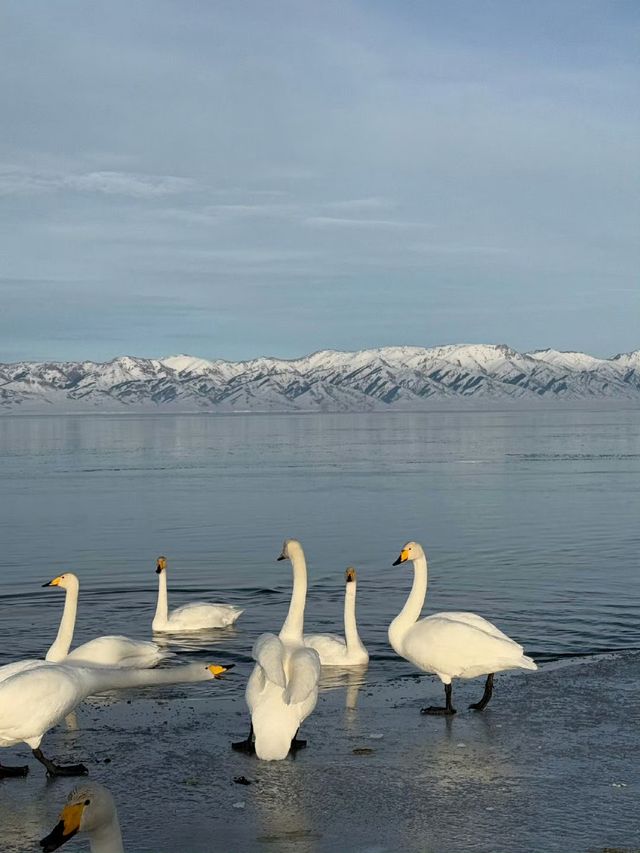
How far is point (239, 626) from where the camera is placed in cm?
1889

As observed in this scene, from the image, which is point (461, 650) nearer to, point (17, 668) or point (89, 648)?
point (17, 668)

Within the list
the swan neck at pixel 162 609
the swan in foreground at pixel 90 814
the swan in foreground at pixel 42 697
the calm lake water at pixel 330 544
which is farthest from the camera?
the calm lake water at pixel 330 544

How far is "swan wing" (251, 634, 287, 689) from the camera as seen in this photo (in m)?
10.2

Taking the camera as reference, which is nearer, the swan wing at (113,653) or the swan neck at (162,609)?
the swan wing at (113,653)

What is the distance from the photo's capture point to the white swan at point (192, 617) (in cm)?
1814

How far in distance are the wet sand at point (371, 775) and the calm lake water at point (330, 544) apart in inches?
86.8

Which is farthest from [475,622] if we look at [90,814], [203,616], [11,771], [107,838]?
[90,814]

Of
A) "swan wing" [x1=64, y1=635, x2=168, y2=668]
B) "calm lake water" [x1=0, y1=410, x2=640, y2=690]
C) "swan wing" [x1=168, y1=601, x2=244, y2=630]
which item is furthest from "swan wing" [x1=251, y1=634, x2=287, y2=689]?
"swan wing" [x1=168, y1=601, x2=244, y2=630]

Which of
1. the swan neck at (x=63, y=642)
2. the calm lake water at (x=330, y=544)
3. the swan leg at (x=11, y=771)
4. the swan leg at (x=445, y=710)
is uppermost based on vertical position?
the swan neck at (x=63, y=642)

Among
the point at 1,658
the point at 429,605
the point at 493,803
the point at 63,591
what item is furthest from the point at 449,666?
the point at 63,591

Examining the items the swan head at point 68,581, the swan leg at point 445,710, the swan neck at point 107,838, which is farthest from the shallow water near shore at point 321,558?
the swan neck at point 107,838

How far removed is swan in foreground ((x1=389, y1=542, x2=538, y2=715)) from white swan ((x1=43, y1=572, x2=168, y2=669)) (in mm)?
3653

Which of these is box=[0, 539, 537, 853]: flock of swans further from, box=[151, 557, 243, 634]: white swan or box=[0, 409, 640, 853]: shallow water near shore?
box=[151, 557, 243, 634]: white swan

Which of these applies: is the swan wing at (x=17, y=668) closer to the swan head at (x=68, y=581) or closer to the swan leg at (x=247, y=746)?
the swan leg at (x=247, y=746)
